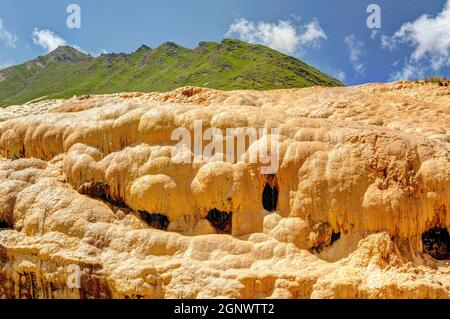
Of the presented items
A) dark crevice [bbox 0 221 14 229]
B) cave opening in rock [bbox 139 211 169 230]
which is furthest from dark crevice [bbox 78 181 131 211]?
dark crevice [bbox 0 221 14 229]

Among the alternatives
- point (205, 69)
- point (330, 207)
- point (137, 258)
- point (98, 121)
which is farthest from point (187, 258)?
point (205, 69)

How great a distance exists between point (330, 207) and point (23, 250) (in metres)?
6.50

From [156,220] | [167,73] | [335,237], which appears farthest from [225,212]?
[167,73]

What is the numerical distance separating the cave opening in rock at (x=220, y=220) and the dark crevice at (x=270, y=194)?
0.83 meters

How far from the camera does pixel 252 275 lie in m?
9.11

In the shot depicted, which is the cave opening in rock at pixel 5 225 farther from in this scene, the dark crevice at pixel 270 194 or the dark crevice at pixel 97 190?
the dark crevice at pixel 270 194

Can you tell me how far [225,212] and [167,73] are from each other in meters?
86.2

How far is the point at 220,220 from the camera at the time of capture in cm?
1061

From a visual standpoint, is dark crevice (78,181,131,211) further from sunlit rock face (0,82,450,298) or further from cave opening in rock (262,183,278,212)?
cave opening in rock (262,183,278,212)

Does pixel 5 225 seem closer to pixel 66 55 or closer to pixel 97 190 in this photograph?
pixel 97 190
